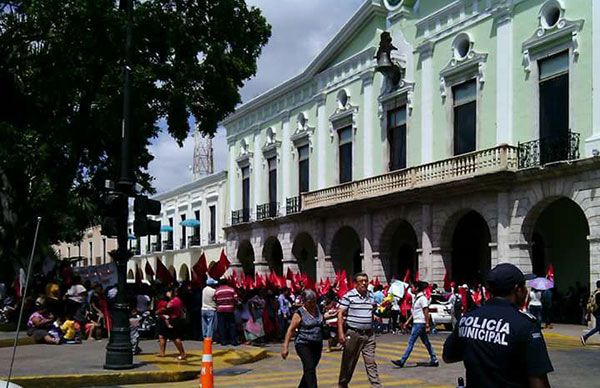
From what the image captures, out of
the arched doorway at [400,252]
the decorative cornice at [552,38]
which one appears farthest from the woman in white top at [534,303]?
the arched doorway at [400,252]

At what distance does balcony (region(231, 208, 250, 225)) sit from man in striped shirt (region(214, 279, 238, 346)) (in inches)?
1006

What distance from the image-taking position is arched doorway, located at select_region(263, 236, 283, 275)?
41812mm

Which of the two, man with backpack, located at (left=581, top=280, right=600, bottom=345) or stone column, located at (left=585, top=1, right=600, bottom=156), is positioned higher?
stone column, located at (left=585, top=1, right=600, bottom=156)

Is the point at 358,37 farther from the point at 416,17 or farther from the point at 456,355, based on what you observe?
the point at 456,355

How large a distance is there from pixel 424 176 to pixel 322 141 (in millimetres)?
9378

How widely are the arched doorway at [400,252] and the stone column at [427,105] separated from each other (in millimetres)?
3671

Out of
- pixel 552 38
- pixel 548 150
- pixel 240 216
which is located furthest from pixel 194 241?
pixel 552 38

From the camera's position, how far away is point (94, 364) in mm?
13484

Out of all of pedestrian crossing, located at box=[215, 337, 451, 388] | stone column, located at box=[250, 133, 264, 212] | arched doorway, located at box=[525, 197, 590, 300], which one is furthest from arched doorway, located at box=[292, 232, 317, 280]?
pedestrian crossing, located at box=[215, 337, 451, 388]

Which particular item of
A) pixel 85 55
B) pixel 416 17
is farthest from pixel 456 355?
pixel 416 17

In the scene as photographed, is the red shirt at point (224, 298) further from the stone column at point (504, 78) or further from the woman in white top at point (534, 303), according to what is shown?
the stone column at point (504, 78)

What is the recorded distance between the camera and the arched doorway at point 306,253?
38.8 metres

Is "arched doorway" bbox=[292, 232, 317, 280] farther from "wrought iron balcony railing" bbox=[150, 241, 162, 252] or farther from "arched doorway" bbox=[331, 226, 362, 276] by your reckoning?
"wrought iron balcony railing" bbox=[150, 241, 162, 252]

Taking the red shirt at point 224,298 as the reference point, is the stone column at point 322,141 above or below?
above
